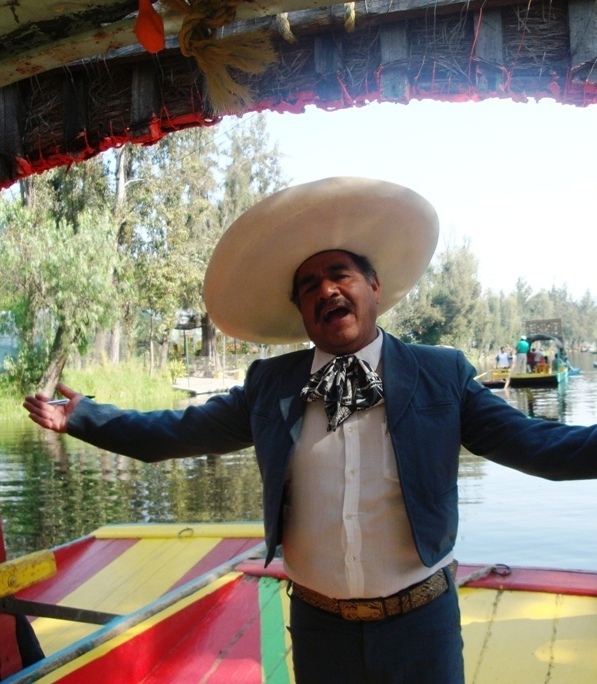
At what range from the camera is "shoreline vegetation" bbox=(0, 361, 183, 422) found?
20609 millimetres

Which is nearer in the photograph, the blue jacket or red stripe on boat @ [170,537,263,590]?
the blue jacket

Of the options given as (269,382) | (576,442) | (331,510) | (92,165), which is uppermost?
(92,165)

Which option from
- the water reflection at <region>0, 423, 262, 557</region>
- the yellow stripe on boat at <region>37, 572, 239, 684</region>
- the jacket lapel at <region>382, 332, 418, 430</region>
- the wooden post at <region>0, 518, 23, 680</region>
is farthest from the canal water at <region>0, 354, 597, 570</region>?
the jacket lapel at <region>382, 332, 418, 430</region>

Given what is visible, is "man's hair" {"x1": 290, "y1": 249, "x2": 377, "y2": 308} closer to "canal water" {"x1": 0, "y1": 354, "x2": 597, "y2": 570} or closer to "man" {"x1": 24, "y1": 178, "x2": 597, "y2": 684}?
"man" {"x1": 24, "y1": 178, "x2": 597, "y2": 684}

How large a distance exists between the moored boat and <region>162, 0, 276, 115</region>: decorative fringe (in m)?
1.75

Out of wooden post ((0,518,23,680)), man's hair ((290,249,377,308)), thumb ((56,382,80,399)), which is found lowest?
wooden post ((0,518,23,680))

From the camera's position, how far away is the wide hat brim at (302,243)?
5.88 feet

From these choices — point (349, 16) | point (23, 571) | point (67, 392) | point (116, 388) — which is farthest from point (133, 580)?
point (116, 388)

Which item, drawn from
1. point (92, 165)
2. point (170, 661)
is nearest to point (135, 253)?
point (92, 165)

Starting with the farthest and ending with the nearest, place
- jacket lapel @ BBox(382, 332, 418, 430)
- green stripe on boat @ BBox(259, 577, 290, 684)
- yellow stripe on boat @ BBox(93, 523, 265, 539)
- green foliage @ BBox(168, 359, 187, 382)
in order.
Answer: green foliage @ BBox(168, 359, 187, 382), yellow stripe on boat @ BBox(93, 523, 265, 539), green stripe on boat @ BBox(259, 577, 290, 684), jacket lapel @ BBox(382, 332, 418, 430)

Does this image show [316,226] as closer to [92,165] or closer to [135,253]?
[92,165]

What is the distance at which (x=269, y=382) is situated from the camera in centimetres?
180

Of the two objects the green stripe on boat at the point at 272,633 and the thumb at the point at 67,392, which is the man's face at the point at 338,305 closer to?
the thumb at the point at 67,392

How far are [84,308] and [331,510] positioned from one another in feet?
62.9
